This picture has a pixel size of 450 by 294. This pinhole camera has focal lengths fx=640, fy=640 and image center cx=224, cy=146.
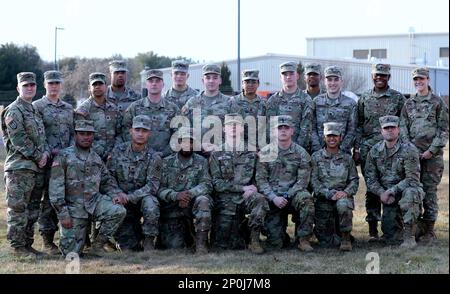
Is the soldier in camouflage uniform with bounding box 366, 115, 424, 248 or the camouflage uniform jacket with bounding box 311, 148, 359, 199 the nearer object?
the soldier in camouflage uniform with bounding box 366, 115, 424, 248

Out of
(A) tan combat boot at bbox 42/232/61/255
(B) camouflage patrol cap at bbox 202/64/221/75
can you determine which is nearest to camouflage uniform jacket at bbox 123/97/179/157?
(B) camouflage patrol cap at bbox 202/64/221/75

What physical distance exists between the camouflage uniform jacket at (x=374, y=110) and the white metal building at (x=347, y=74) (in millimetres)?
22818

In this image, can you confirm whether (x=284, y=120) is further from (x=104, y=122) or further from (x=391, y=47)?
(x=391, y=47)

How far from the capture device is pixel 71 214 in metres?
6.95

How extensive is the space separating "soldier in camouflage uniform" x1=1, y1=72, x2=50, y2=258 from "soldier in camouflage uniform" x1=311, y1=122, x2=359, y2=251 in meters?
3.14

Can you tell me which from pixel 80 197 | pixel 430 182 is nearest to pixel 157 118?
pixel 80 197

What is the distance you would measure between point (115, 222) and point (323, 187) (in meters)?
2.45

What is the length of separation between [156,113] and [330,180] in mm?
2250

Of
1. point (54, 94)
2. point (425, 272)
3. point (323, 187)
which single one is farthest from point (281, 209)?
point (54, 94)

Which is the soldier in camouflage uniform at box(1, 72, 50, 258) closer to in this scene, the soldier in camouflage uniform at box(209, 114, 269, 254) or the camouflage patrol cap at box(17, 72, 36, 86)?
the camouflage patrol cap at box(17, 72, 36, 86)

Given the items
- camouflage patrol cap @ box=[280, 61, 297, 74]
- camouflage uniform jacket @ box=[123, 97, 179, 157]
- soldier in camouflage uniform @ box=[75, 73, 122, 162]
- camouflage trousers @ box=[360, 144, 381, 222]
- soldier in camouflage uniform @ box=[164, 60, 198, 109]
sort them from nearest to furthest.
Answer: soldier in camouflage uniform @ box=[75, 73, 122, 162]
camouflage uniform jacket @ box=[123, 97, 179, 157]
camouflage patrol cap @ box=[280, 61, 297, 74]
camouflage trousers @ box=[360, 144, 381, 222]
soldier in camouflage uniform @ box=[164, 60, 198, 109]

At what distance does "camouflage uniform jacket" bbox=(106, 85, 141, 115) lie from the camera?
804cm

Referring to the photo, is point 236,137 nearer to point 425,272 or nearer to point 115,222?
point 115,222

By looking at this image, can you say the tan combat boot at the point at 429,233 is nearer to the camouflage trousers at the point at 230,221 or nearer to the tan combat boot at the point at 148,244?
the camouflage trousers at the point at 230,221
